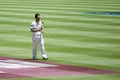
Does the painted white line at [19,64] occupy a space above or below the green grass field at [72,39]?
above

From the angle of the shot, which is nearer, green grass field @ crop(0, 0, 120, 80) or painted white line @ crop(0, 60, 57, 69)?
painted white line @ crop(0, 60, 57, 69)

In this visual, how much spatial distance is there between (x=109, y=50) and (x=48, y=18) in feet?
54.7

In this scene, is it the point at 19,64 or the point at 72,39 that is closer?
the point at 19,64

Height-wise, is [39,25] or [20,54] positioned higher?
[39,25]

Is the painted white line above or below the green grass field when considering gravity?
above

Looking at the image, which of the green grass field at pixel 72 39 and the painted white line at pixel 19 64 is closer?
the painted white line at pixel 19 64

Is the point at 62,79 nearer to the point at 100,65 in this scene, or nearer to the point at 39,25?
the point at 100,65

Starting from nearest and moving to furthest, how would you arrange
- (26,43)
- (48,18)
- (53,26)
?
(26,43) → (53,26) → (48,18)

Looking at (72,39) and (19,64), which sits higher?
(19,64)

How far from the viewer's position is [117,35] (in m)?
29.7

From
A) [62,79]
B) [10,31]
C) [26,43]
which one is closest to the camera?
[62,79]

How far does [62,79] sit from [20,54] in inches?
255

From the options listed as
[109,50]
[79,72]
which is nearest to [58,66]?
[79,72]

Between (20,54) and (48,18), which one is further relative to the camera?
(48,18)
